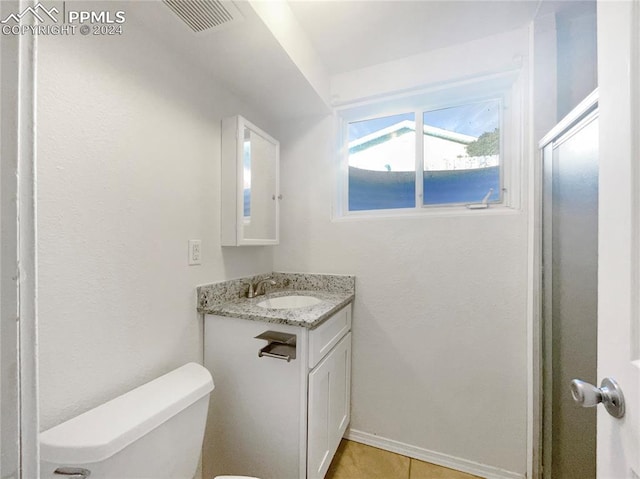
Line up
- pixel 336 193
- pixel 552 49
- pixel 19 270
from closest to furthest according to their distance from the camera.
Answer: pixel 19 270 < pixel 552 49 < pixel 336 193

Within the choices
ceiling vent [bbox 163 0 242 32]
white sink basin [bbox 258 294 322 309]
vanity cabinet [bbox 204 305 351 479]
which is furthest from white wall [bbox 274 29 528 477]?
ceiling vent [bbox 163 0 242 32]

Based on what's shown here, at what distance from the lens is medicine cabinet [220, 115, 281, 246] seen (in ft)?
4.53

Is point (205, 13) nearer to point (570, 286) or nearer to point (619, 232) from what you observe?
point (619, 232)

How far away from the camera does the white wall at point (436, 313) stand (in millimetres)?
1392

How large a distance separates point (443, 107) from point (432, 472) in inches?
84.1

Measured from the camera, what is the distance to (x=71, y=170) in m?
0.82

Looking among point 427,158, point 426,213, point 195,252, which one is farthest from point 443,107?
point 195,252

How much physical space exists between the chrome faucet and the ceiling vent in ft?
4.12

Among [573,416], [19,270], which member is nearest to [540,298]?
[573,416]

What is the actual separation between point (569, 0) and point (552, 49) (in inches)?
7.3

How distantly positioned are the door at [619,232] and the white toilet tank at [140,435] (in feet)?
3.67

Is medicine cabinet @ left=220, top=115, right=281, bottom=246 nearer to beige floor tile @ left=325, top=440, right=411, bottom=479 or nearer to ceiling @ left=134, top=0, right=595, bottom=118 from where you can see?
ceiling @ left=134, top=0, right=595, bottom=118

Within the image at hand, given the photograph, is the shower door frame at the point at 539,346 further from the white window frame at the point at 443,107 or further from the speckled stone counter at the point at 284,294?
the speckled stone counter at the point at 284,294

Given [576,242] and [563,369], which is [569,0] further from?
[563,369]
